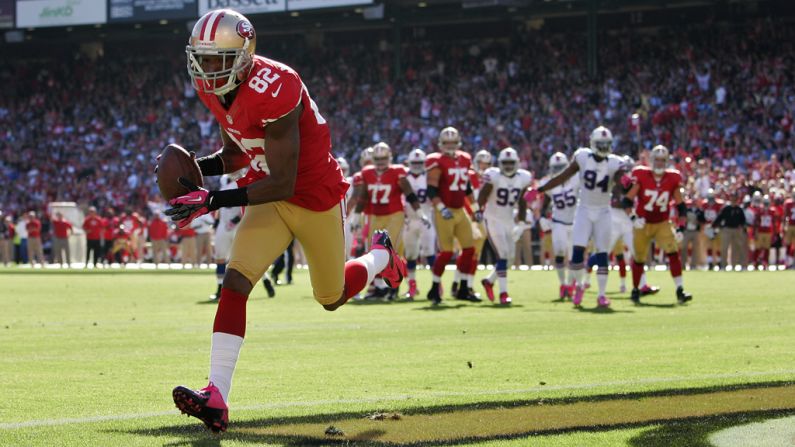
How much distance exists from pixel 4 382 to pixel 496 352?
3779 mm

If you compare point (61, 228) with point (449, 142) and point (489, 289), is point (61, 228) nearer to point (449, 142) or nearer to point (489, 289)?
point (449, 142)

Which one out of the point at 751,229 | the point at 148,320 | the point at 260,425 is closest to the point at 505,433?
the point at 260,425

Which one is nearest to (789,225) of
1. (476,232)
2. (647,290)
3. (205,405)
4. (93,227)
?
(647,290)

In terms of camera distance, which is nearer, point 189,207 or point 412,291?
point 189,207

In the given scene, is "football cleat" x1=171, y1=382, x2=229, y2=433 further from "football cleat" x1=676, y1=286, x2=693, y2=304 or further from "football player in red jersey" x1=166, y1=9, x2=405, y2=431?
"football cleat" x1=676, y1=286, x2=693, y2=304

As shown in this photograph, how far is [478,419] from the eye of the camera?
19.7 feet

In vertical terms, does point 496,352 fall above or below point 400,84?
below

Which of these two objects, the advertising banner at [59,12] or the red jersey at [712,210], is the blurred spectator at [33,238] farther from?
the red jersey at [712,210]

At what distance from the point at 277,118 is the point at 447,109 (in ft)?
112

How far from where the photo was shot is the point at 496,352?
9.58 metres

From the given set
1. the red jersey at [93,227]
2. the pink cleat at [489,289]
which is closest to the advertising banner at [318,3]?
the red jersey at [93,227]

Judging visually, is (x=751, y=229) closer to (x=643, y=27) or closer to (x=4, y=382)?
(x=643, y=27)

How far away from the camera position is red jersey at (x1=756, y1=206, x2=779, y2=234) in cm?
2892

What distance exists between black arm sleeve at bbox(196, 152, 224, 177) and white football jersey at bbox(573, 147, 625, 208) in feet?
29.9
